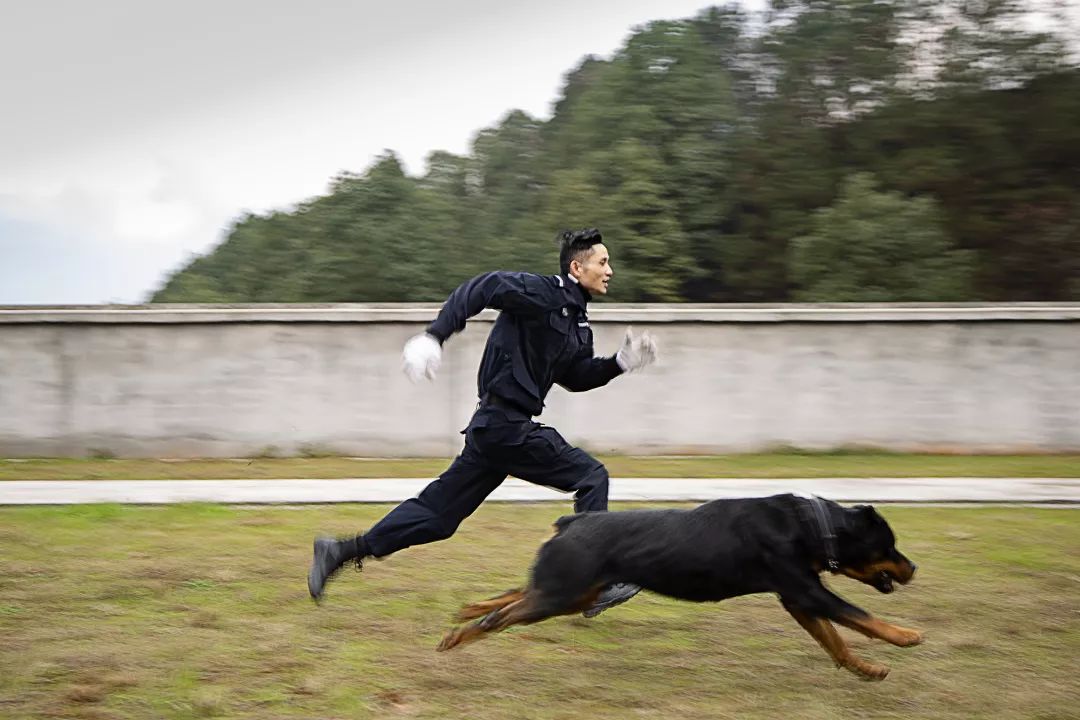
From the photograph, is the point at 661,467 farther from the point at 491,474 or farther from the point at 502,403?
the point at 502,403

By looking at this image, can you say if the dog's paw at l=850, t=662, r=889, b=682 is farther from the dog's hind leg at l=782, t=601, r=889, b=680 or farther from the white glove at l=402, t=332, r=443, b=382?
the white glove at l=402, t=332, r=443, b=382

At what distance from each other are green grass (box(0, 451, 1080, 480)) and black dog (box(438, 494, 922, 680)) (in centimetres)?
790

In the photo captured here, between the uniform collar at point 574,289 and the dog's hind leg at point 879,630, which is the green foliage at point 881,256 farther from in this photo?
the dog's hind leg at point 879,630

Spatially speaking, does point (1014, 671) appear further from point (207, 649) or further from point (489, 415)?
point (207, 649)

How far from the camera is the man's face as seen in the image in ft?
18.6

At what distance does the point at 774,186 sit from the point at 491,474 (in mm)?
27942

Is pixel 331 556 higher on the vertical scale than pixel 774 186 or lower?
lower

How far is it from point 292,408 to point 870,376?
294 inches

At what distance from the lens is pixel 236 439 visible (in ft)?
48.4

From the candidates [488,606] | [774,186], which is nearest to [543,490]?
[488,606]

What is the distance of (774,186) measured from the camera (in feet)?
106

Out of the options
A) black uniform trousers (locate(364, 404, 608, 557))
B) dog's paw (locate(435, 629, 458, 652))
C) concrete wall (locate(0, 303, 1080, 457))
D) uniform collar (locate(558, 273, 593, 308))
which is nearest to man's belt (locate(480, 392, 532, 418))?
black uniform trousers (locate(364, 404, 608, 557))

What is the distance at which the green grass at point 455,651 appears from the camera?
4.45 m

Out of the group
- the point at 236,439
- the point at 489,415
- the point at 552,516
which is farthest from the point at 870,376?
the point at 489,415
